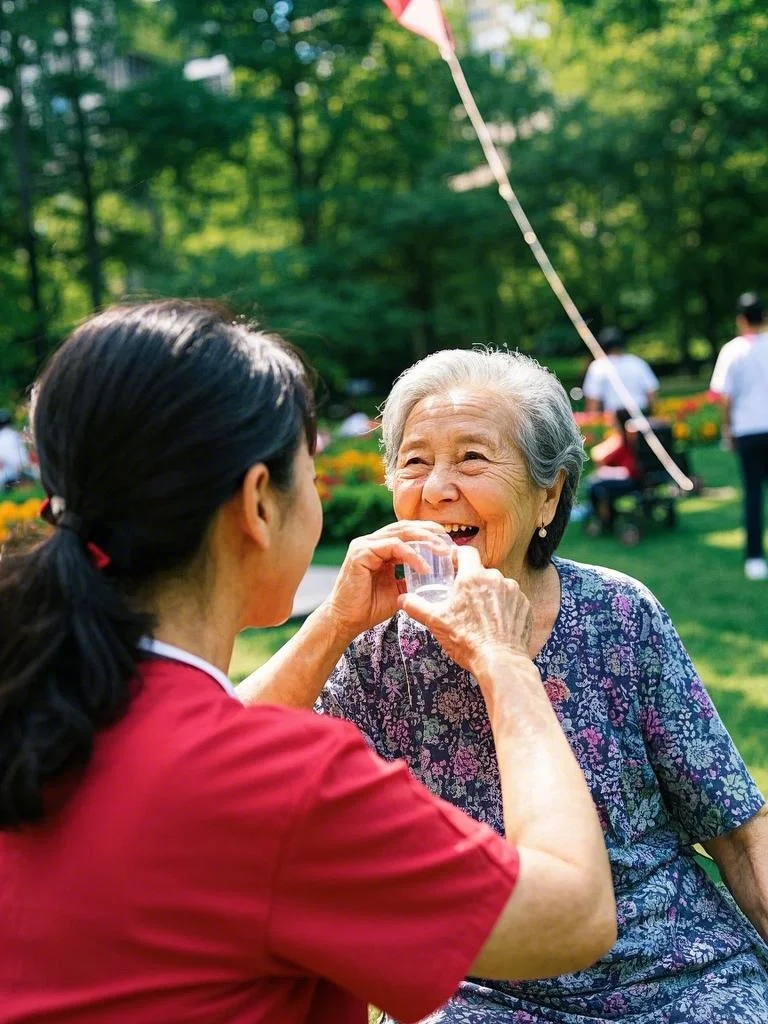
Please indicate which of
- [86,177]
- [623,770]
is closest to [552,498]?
[623,770]

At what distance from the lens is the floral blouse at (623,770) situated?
6.97 feet

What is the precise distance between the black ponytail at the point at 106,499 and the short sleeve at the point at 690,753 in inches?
48.1

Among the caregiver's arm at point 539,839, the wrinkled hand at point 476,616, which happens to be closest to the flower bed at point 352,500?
the wrinkled hand at point 476,616

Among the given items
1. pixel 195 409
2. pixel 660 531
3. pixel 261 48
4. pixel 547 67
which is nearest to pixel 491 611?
pixel 195 409

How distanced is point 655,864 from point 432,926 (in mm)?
1093

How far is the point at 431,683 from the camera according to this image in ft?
7.88

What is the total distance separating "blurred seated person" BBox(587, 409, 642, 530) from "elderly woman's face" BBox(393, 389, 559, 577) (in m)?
8.02

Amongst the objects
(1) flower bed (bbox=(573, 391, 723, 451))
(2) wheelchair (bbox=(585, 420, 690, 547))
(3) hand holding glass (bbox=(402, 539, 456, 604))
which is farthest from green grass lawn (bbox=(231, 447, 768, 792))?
(1) flower bed (bbox=(573, 391, 723, 451))

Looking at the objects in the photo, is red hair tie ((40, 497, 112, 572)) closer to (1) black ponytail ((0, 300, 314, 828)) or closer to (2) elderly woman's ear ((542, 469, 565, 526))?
(1) black ponytail ((0, 300, 314, 828))

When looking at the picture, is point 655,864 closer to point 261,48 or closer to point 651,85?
point 261,48

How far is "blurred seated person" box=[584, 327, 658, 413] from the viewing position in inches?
423

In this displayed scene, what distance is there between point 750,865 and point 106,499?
1.59 m

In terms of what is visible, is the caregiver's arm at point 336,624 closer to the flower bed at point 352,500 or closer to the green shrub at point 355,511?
the flower bed at point 352,500

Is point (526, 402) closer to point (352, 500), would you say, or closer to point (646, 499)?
point (352, 500)
